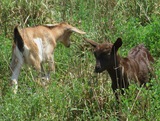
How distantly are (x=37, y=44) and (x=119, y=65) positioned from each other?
245 cm

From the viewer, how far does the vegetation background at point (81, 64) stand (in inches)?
315

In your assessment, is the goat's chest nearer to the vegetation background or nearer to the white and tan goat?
the white and tan goat

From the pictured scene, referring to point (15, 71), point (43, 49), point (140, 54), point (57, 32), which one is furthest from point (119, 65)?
point (57, 32)

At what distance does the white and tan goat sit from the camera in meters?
10.4

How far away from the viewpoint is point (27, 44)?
1055 cm

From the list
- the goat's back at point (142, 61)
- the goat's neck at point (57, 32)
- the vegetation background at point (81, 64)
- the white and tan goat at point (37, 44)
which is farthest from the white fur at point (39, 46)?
the goat's back at point (142, 61)

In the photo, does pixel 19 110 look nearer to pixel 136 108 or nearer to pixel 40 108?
pixel 40 108

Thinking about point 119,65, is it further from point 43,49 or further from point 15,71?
point 43,49

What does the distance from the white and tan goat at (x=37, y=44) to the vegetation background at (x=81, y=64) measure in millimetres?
172

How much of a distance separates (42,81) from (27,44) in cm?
154

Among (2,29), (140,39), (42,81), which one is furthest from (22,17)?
(42,81)

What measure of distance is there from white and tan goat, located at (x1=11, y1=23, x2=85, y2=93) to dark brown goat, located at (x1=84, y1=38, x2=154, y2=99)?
139cm

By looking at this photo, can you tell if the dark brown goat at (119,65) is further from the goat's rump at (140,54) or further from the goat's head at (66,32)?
the goat's head at (66,32)

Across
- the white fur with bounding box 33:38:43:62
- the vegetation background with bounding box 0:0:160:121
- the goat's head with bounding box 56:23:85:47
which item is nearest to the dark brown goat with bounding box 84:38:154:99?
the vegetation background with bounding box 0:0:160:121
